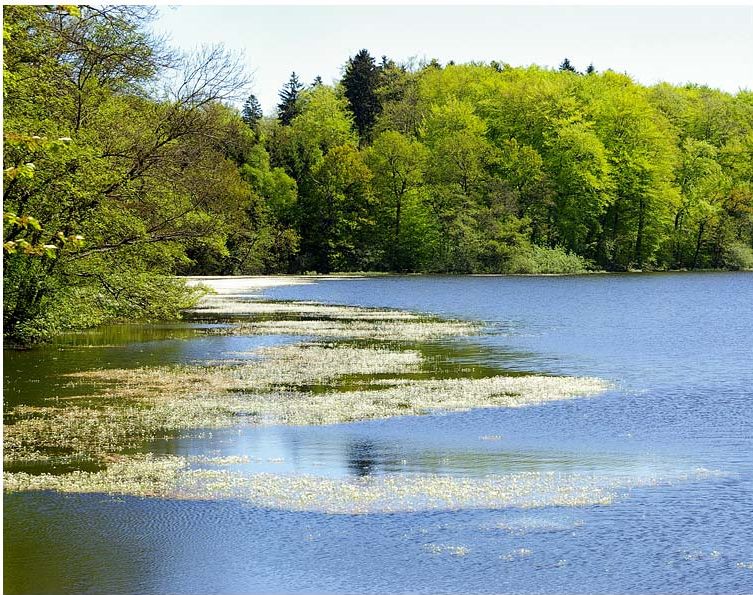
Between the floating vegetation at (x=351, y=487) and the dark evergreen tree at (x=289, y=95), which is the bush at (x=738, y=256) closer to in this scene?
the dark evergreen tree at (x=289, y=95)

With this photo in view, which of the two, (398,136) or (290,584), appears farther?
(398,136)

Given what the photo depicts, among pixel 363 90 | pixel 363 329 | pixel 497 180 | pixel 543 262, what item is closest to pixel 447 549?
pixel 363 329

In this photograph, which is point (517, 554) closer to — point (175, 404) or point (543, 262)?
point (175, 404)

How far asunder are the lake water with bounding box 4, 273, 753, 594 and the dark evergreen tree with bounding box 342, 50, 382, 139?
11437 cm

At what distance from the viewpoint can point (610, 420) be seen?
904 inches

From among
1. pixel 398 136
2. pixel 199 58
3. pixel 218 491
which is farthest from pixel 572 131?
pixel 218 491

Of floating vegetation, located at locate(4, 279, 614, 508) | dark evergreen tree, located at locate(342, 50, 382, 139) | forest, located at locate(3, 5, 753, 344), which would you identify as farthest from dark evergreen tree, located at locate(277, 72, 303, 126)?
floating vegetation, located at locate(4, 279, 614, 508)

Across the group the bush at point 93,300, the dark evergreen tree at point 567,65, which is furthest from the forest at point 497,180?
the bush at point 93,300

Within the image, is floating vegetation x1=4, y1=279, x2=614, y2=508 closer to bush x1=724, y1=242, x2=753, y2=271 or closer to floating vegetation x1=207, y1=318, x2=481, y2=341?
floating vegetation x1=207, y1=318, x2=481, y2=341

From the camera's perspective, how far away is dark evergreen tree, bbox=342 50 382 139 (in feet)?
473

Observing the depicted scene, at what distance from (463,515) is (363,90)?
13572 cm

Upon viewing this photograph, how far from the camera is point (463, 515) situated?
49.1 ft

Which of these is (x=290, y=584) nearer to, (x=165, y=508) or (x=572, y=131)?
(x=165, y=508)

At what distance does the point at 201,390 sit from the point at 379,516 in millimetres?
13090
